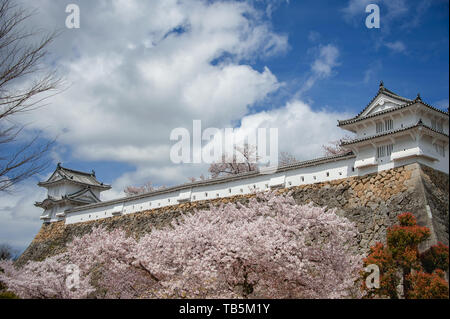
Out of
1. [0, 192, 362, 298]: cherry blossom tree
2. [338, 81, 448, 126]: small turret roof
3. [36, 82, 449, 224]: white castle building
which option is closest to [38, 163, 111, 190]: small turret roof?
[36, 82, 449, 224]: white castle building

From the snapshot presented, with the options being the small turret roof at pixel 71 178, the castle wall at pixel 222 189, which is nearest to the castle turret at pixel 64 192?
the small turret roof at pixel 71 178

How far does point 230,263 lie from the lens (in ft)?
32.8

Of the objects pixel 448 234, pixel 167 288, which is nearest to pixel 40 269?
pixel 167 288

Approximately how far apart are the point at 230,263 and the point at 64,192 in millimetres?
21093

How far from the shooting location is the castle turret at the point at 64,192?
27.2 meters

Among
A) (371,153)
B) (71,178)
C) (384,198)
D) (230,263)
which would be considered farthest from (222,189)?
(71,178)

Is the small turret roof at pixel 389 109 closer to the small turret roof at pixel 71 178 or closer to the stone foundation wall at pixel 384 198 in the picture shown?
the stone foundation wall at pixel 384 198

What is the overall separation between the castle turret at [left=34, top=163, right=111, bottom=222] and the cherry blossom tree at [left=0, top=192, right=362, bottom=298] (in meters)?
15.6

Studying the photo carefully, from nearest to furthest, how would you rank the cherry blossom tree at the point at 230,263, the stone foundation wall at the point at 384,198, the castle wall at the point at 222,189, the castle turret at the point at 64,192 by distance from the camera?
the cherry blossom tree at the point at 230,263 < the stone foundation wall at the point at 384,198 < the castle wall at the point at 222,189 < the castle turret at the point at 64,192

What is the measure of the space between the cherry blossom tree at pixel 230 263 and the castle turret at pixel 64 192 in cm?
1561

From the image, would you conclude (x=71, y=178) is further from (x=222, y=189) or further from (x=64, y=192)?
(x=222, y=189)

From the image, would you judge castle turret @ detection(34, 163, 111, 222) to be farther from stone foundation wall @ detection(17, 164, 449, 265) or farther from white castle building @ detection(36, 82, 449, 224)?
stone foundation wall @ detection(17, 164, 449, 265)

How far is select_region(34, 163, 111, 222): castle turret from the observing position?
89.4 feet

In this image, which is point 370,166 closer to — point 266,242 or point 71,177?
point 266,242
